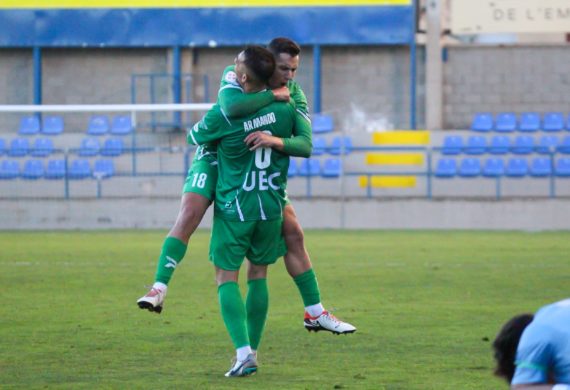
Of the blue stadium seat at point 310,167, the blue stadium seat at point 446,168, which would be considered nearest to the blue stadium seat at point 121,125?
the blue stadium seat at point 310,167

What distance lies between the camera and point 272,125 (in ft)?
25.4

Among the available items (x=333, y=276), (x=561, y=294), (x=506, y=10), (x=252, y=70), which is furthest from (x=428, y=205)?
(x=252, y=70)

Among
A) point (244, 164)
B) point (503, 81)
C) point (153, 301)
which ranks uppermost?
point (503, 81)

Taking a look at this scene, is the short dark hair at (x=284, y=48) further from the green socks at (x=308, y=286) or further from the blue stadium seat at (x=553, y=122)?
the blue stadium seat at (x=553, y=122)

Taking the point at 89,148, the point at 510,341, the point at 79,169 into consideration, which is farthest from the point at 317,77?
the point at 510,341

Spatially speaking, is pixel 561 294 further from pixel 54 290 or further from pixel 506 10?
pixel 506 10

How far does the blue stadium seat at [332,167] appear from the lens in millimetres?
27344

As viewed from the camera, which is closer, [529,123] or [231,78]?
[231,78]

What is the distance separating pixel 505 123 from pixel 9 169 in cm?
1175

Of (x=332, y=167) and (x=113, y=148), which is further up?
(x=113, y=148)

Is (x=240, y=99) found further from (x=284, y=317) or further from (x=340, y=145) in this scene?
(x=340, y=145)

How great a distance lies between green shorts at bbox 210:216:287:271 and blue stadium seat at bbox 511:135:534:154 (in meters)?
20.6

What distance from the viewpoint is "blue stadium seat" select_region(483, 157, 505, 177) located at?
1078 inches

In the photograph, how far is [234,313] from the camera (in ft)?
24.9
